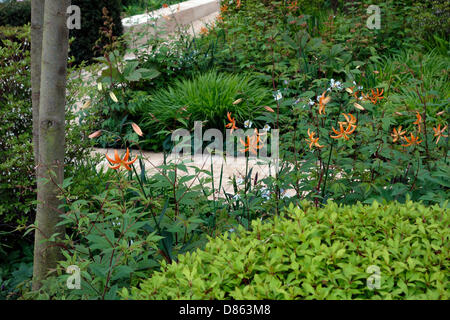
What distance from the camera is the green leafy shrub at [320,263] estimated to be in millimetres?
1729

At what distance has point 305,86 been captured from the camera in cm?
535

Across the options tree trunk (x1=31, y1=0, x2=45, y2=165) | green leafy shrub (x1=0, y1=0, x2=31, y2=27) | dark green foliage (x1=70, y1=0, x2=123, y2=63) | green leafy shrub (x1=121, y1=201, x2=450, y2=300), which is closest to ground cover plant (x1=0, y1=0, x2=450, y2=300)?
green leafy shrub (x1=121, y1=201, x2=450, y2=300)

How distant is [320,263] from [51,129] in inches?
57.6

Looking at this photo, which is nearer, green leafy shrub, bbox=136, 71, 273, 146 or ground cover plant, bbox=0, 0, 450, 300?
ground cover plant, bbox=0, 0, 450, 300

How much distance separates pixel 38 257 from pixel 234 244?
3.94ft

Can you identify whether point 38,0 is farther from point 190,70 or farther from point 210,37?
point 210,37

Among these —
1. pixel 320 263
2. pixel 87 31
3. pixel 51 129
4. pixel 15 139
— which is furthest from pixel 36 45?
pixel 87 31

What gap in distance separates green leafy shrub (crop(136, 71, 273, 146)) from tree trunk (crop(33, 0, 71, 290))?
2683 millimetres

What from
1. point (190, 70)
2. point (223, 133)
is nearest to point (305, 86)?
point (223, 133)

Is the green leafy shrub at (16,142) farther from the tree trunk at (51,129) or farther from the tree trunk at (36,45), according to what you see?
the tree trunk at (51,129)

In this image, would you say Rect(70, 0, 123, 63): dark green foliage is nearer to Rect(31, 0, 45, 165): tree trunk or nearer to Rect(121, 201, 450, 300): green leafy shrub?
Rect(31, 0, 45, 165): tree trunk

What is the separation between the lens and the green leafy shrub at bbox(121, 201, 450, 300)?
1.73 m

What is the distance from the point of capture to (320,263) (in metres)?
1.83

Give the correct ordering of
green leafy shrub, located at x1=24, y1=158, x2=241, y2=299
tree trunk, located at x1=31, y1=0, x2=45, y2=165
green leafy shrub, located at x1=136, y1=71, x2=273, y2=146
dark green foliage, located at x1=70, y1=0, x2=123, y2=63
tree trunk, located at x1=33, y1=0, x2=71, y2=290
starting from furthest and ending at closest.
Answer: dark green foliage, located at x1=70, y1=0, x2=123, y2=63 → green leafy shrub, located at x1=136, y1=71, x2=273, y2=146 → tree trunk, located at x1=31, y1=0, x2=45, y2=165 → tree trunk, located at x1=33, y1=0, x2=71, y2=290 → green leafy shrub, located at x1=24, y1=158, x2=241, y2=299
